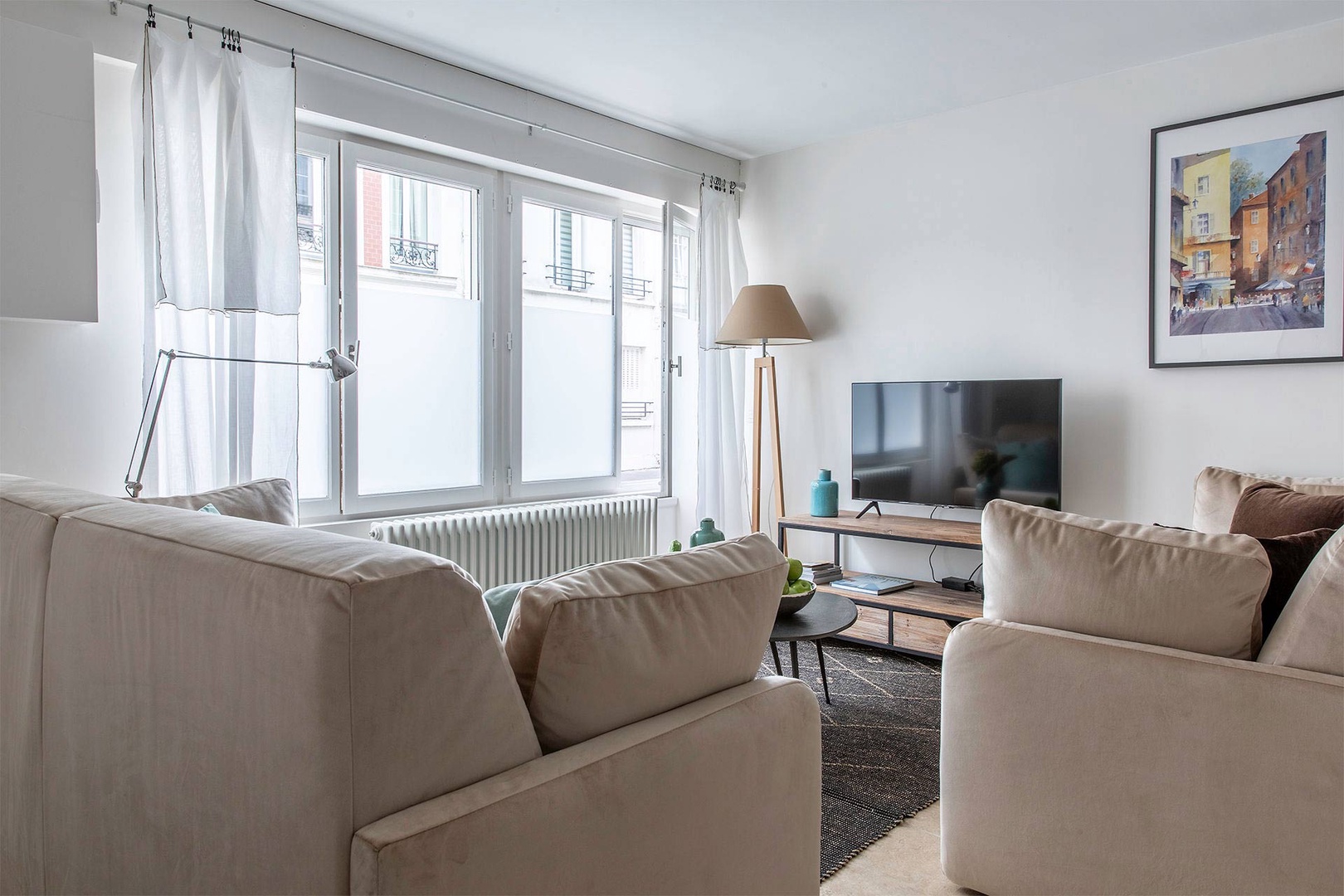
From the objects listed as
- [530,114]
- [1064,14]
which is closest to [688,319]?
[530,114]

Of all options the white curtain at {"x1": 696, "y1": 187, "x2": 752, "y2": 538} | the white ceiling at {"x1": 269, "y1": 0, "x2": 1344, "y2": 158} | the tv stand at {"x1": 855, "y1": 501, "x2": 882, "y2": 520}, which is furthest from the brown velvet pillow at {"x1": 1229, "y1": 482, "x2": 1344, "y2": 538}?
the white curtain at {"x1": 696, "y1": 187, "x2": 752, "y2": 538}

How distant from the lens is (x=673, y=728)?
48.9 inches

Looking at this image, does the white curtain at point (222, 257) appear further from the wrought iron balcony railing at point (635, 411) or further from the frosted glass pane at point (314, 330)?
the wrought iron balcony railing at point (635, 411)

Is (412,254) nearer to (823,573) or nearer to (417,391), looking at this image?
(417,391)

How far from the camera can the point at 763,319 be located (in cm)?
451

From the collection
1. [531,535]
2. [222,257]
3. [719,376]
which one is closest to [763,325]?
[719,376]

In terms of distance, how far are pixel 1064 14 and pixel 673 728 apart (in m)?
3.23

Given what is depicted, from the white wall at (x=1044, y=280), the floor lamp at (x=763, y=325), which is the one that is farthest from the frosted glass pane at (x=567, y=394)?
the white wall at (x=1044, y=280)

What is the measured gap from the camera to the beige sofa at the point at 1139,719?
58.6 inches

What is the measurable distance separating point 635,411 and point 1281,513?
3.32 metres

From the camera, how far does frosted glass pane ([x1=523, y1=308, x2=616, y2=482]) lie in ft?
14.3

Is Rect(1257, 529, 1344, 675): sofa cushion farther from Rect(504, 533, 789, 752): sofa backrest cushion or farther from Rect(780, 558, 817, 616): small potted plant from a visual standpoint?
Rect(780, 558, 817, 616): small potted plant

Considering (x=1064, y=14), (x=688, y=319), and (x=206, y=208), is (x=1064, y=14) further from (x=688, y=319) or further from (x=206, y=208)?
(x=206, y=208)

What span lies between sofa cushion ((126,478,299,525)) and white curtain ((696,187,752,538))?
2.77 metres
